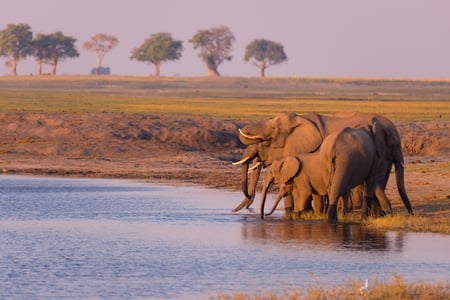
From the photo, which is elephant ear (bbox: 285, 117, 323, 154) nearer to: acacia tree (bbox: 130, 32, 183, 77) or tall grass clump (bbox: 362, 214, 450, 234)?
tall grass clump (bbox: 362, 214, 450, 234)

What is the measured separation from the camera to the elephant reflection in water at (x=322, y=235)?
20.9 metres

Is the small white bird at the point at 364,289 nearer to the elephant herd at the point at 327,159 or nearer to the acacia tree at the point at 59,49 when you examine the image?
the elephant herd at the point at 327,159

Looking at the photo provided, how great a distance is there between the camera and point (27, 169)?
128 ft

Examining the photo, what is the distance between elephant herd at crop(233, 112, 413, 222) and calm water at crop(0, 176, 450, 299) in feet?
2.76

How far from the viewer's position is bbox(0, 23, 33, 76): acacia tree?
149 metres

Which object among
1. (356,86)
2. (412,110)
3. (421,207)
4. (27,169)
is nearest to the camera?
(421,207)

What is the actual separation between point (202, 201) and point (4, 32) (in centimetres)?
12627

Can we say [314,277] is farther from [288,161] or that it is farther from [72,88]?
[72,88]

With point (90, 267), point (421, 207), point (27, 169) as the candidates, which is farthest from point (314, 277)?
point (27, 169)

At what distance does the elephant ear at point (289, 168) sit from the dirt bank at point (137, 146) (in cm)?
982

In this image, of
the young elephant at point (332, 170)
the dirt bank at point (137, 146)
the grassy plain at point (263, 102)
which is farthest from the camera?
the dirt bank at point (137, 146)

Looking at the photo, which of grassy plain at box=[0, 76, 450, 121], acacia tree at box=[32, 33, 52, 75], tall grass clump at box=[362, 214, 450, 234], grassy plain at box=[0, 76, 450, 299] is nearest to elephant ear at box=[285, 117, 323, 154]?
tall grass clump at box=[362, 214, 450, 234]

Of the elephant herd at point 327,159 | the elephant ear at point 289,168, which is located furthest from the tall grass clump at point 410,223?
the elephant ear at point 289,168

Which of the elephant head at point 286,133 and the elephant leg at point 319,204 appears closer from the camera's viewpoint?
the elephant leg at point 319,204
